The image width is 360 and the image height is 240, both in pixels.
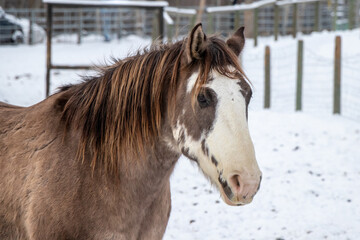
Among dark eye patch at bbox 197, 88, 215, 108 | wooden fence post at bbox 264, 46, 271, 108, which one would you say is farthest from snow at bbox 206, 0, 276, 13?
dark eye patch at bbox 197, 88, 215, 108

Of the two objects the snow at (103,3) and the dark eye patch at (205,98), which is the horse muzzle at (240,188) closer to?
the dark eye patch at (205,98)

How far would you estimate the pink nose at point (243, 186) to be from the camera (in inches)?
88.8

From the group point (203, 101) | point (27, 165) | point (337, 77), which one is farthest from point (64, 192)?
point (337, 77)

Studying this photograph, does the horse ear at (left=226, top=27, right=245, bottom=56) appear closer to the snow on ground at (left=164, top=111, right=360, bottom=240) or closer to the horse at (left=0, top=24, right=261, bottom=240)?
the horse at (left=0, top=24, right=261, bottom=240)

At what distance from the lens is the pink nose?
7.40 feet

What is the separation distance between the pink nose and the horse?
0.07 metres

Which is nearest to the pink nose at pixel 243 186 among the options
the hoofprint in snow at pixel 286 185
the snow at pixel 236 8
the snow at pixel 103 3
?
the hoofprint in snow at pixel 286 185

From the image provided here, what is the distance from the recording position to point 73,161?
2674 mm

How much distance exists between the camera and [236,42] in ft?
9.09

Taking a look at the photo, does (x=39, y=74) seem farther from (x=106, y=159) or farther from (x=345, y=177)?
(x=106, y=159)

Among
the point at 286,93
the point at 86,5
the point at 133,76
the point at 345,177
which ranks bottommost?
the point at 345,177

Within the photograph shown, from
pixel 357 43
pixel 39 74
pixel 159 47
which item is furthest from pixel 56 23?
pixel 159 47

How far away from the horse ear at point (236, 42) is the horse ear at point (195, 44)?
0.30 metres

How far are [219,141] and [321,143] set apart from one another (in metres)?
5.49
